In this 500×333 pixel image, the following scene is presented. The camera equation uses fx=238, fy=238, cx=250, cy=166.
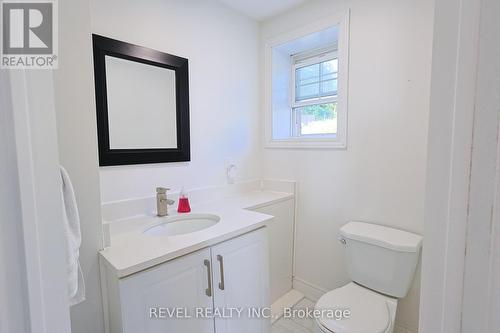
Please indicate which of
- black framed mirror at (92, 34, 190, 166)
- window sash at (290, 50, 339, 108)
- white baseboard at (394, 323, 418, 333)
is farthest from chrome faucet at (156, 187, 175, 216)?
white baseboard at (394, 323, 418, 333)

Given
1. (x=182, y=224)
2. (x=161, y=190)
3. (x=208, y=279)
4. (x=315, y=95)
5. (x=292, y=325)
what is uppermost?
(x=315, y=95)

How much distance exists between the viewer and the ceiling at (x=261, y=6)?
1.86m

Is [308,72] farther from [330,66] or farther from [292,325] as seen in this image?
[292,325]

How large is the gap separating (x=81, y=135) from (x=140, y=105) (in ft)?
1.86

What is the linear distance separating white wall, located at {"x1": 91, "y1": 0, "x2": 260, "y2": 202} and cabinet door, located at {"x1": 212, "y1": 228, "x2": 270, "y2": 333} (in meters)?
0.64

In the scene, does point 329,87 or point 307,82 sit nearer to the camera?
point 329,87

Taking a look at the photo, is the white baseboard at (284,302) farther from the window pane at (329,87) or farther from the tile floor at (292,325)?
the window pane at (329,87)

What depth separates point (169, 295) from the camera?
1025mm

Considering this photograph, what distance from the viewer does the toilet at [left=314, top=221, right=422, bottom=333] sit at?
120 cm

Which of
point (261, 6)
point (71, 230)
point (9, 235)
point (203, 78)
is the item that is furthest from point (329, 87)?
point (9, 235)

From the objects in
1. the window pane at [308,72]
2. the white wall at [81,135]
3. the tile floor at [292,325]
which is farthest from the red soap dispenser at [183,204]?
the window pane at [308,72]

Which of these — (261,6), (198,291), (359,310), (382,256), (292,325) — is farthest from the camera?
(261,6)

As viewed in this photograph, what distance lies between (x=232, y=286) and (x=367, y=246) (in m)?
0.86

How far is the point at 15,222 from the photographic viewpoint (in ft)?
1.11
